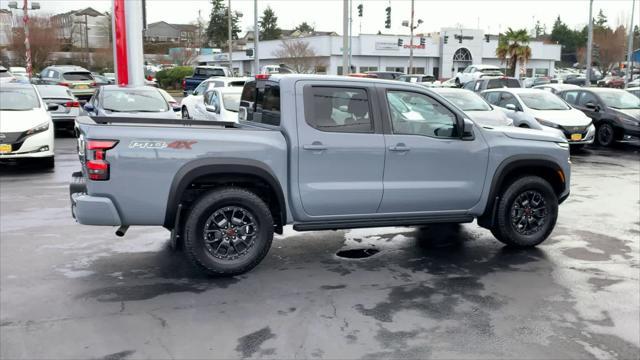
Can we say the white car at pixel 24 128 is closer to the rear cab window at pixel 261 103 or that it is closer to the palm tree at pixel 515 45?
the rear cab window at pixel 261 103

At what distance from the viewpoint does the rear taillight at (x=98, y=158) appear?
517cm

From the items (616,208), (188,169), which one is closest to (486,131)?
(188,169)

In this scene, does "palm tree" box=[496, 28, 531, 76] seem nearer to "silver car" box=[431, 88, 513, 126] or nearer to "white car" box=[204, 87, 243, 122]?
"silver car" box=[431, 88, 513, 126]

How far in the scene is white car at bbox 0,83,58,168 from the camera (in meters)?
10.9

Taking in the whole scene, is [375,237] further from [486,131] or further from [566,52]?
[566,52]

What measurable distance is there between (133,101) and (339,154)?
10044 millimetres

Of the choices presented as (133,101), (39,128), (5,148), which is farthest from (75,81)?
(5,148)

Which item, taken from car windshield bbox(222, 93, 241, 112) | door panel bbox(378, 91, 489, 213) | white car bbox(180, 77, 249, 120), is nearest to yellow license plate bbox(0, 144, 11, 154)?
car windshield bbox(222, 93, 241, 112)

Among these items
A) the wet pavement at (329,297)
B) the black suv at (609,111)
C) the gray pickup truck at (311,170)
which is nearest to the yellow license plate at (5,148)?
the wet pavement at (329,297)

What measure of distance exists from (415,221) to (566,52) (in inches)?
4922

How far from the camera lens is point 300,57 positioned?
6153 cm

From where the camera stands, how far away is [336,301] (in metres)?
5.20

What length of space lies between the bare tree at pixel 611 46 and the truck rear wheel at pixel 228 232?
3231 inches

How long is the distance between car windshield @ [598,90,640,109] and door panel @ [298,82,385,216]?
517 inches
